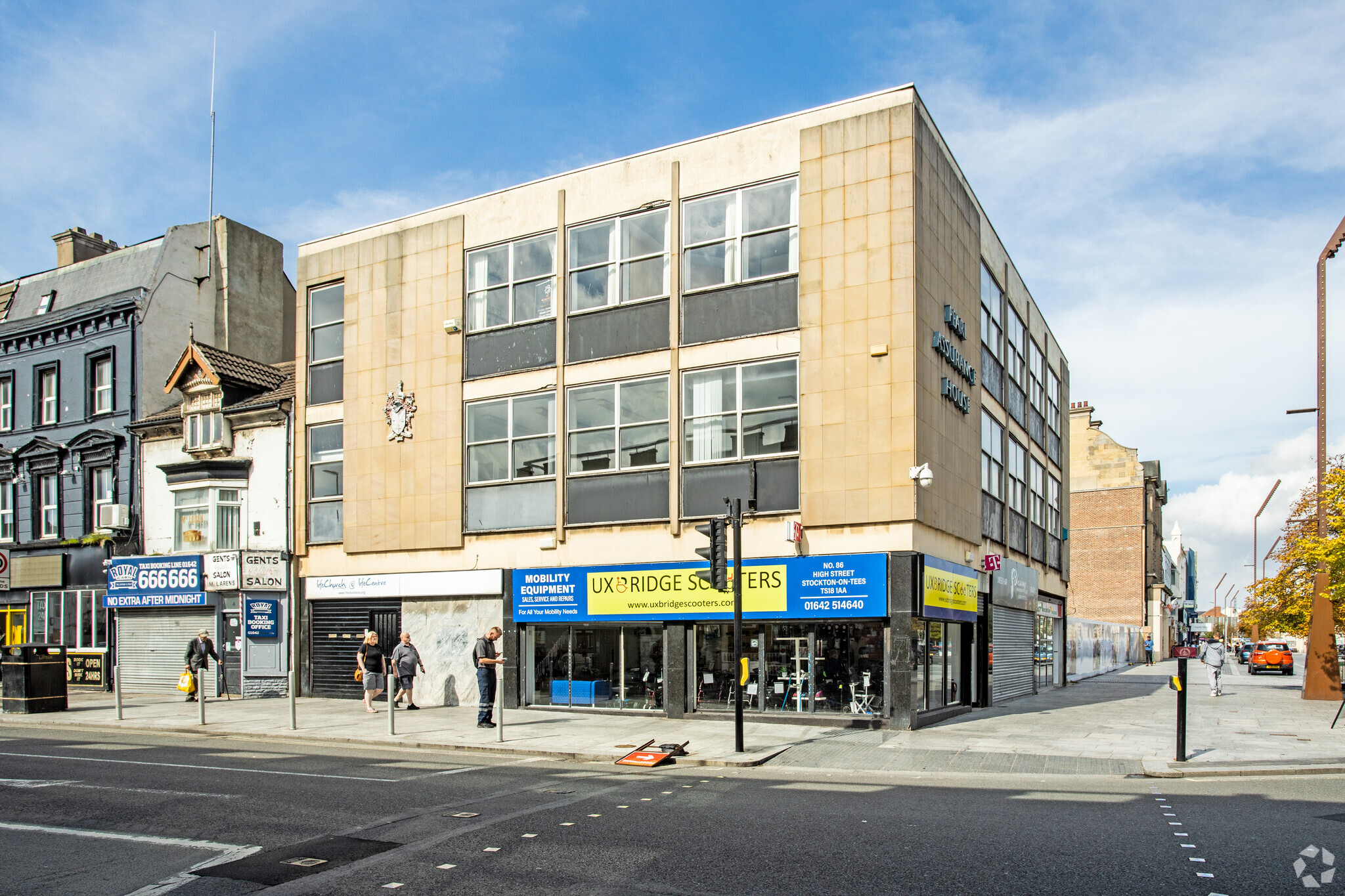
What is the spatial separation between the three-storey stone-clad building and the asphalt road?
527 centimetres

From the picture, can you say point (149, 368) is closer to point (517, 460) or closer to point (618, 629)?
point (517, 460)

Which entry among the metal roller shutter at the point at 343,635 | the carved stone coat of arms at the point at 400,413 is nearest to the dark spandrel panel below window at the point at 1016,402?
the carved stone coat of arms at the point at 400,413

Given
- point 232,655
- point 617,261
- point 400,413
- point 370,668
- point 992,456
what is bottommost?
point 232,655

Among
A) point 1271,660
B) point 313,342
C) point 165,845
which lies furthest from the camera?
point 1271,660

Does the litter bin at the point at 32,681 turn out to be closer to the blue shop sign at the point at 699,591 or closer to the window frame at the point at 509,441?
the window frame at the point at 509,441

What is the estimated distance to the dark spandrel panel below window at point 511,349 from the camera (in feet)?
73.3

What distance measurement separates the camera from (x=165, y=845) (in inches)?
338

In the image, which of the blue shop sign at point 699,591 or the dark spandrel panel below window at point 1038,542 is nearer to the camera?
the blue shop sign at point 699,591

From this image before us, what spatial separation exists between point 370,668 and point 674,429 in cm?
824

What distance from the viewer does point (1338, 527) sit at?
88.4ft

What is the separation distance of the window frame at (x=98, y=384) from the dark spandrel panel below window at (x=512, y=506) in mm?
13632

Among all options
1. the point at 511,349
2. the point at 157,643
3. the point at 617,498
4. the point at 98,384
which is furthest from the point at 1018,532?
the point at 98,384

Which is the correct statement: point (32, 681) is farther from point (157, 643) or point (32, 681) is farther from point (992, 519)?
point (992, 519)

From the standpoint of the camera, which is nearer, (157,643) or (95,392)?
(157,643)
